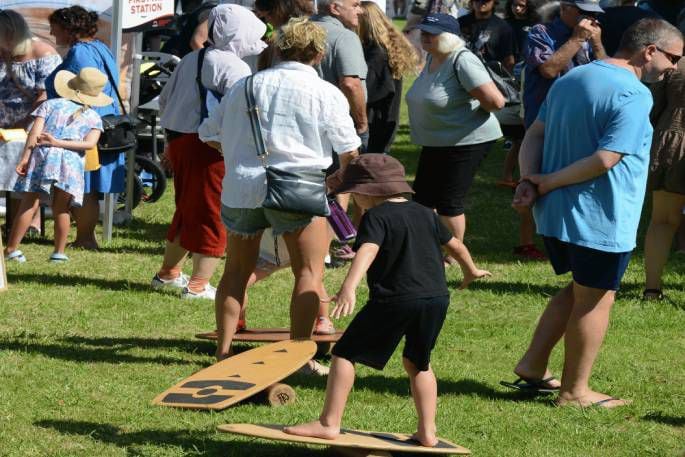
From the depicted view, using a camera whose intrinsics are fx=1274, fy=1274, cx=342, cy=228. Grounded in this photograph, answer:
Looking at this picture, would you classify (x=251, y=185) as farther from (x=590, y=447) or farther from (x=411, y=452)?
(x=590, y=447)

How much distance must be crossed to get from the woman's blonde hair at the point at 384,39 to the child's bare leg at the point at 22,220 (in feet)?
8.99

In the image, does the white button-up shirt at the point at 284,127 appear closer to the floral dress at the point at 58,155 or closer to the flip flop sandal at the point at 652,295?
the flip flop sandal at the point at 652,295

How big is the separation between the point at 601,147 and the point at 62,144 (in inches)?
187

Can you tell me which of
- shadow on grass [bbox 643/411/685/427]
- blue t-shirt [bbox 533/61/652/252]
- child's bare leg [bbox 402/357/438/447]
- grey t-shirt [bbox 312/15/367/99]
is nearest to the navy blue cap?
grey t-shirt [bbox 312/15/367/99]

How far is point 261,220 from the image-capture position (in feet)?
20.1

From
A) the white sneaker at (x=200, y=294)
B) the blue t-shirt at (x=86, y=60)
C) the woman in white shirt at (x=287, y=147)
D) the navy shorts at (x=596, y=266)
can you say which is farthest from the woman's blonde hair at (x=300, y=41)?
the blue t-shirt at (x=86, y=60)

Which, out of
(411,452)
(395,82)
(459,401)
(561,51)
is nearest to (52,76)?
(395,82)

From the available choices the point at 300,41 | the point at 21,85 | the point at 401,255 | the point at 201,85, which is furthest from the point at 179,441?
the point at 21,85

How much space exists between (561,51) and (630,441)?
4.11 metres

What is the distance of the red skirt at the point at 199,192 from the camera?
7969 mm

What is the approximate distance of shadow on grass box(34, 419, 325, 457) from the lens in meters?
5.20

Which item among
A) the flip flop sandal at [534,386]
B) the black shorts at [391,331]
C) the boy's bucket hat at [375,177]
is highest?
the boy's bucket hat at [375,177]

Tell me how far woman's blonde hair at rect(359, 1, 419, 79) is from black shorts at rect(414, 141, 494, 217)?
0.81 meters

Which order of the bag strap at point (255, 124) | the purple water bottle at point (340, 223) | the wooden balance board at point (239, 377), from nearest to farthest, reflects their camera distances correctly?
1. the wooden balance board at point (239, 377)
2. the bag strap at point (255, 124)
3. the purple water bottle at point (340, 223)
